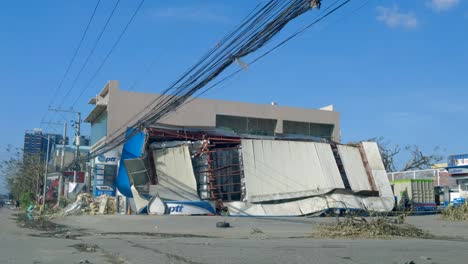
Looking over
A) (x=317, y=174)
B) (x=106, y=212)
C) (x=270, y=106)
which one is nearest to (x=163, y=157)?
(x=106, y=212)

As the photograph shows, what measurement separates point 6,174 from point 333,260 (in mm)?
90073

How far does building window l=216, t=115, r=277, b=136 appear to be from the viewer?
55969 mm

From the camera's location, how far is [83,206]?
125 ft

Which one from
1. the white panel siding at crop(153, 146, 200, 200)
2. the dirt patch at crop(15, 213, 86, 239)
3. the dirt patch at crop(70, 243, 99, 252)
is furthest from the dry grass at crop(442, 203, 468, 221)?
the dirt patch at crop(70, 243, 99, 252)

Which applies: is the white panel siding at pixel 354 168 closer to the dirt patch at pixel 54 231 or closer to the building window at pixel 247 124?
the building window at pixel 247 124

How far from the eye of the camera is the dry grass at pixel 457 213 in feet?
95.2

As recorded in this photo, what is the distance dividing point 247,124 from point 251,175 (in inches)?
860

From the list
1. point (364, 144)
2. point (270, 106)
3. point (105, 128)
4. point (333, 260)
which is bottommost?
point (333, 260)

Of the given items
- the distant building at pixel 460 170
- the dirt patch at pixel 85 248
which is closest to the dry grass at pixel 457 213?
the distant building at pixel 460 170

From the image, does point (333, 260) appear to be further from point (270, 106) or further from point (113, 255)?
point (270, 106)

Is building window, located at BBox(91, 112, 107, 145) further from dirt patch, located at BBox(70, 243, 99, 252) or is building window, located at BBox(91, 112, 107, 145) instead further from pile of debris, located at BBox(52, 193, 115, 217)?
dirt patch, located at BBox(70, 243, 99, 252)

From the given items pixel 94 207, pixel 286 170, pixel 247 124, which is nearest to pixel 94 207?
pixel 94 207

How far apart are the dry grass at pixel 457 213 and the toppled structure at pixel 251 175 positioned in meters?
7.04

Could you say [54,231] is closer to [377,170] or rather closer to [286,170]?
[286,170]
